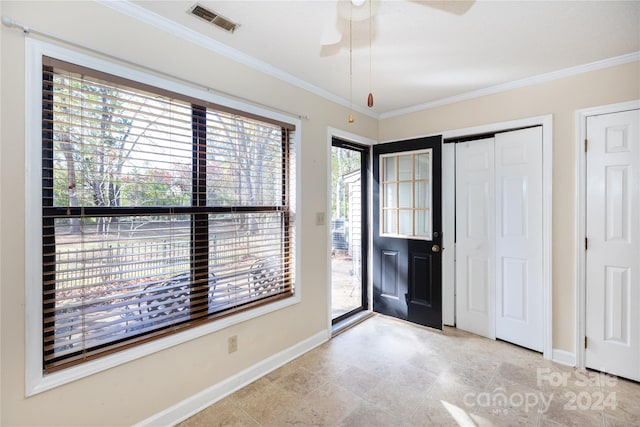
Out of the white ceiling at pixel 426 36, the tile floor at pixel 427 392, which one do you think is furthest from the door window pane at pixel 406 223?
the white ceiling at pixel 426 36

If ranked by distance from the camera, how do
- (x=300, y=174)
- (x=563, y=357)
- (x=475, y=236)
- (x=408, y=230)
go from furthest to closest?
(x=408, y=230) → (x=475, y=236) → (x=300, y=174) → (x=563, y=357)

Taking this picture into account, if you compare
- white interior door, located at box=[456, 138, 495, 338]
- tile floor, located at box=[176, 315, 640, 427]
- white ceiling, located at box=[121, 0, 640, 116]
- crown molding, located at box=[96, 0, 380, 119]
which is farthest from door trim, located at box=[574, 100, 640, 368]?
crown molding, located at box=[96, 0, 380, 119]

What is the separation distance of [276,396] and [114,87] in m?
2.25

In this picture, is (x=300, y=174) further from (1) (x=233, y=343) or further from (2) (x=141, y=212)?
(1) (x=233, y=343)

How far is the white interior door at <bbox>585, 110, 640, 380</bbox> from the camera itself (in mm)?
2211

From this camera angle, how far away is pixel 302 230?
2.67 metres

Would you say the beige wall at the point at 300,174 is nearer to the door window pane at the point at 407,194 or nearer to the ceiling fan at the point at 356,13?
the door window pane at the point at 407,194

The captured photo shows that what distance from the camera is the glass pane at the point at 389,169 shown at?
3.48 m

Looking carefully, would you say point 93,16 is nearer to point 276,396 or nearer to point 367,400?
point 276,396

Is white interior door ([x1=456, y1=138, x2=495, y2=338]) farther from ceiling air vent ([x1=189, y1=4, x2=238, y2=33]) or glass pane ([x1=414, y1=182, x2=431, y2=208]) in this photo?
ceiling air vent ([x1=189, y1=4, x2=238, y2=33])

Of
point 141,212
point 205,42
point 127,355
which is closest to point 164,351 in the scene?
point 127,355

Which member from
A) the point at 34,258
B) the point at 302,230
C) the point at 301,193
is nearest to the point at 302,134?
the point at 301,193

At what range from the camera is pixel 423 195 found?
324 cm

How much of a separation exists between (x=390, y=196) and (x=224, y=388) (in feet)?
8.44
